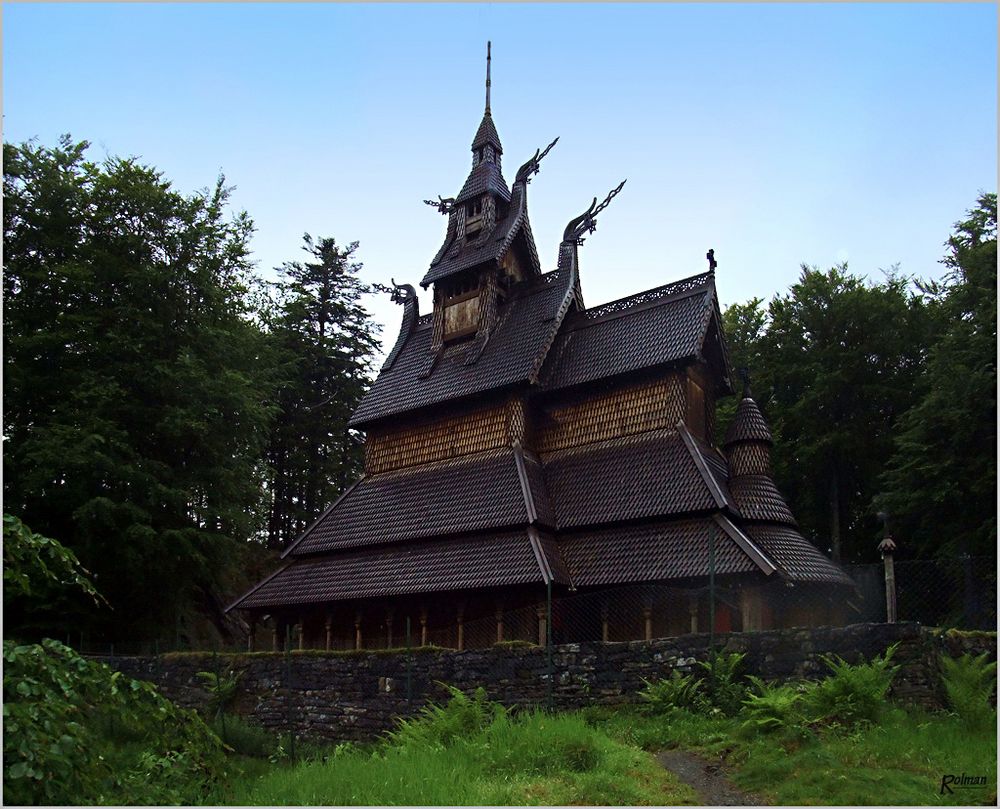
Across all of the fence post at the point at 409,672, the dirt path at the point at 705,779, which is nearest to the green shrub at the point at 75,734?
the dirt path at the point at 705,779

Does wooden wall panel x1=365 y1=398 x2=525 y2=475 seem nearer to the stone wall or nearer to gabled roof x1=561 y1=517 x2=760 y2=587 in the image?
gabled roof x1=561 y1=517 x2=760 y2=587

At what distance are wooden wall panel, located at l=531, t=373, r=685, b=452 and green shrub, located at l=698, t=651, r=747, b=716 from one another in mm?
9026

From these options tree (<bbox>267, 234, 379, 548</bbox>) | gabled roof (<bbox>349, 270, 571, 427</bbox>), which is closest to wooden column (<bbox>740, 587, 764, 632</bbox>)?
gabled roof (<bbox>349, 270, 571, 427</bbox>)

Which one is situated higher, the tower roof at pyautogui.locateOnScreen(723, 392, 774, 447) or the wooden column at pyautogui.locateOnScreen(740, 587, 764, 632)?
the tower roof at pyautogui.locateOnScreen(723, 392, 774, 447)

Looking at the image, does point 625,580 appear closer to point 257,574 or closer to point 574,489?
point 574,489

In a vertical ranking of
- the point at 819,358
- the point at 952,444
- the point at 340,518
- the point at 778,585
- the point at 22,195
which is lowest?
the point at 778,585

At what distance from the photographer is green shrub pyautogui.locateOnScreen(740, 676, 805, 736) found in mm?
12039

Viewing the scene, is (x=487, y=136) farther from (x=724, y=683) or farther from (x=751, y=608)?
(x=724, y=683)

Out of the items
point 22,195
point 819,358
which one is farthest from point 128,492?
point 819,358

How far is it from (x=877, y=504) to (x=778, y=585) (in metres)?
9.99

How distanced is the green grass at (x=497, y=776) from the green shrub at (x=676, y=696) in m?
1.33

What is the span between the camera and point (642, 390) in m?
23.3

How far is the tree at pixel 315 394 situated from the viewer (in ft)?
133

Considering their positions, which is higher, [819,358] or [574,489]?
[819,358]
